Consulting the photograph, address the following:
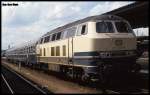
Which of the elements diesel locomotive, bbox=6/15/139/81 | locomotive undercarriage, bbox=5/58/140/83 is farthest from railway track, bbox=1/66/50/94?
locomotive undercarriage, bbox=5/58/140/83

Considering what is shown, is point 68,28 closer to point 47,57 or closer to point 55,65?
point 55,65

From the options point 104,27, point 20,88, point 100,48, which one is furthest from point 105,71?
point 20,88

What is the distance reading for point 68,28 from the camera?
2172 cm

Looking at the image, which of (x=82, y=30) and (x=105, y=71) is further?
(x=82, y=30)

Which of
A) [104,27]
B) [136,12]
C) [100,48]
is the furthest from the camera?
[136,12]

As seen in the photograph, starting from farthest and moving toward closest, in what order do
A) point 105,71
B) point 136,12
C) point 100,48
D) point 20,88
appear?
point 136,12 < point 20,88 < point 100,48 < point 105,71

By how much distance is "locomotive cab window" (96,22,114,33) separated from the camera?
1806 cm

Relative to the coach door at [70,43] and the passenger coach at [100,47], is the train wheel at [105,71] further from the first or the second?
the coach door at [70,43]

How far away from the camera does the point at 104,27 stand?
59.8 ft

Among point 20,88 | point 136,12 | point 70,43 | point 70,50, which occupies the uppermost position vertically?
point 136,12

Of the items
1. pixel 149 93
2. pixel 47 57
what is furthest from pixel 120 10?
pixel 149 93

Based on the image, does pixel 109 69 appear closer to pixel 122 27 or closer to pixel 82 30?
pixel 122 27

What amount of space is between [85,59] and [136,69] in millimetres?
2306

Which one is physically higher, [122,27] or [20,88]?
[122,27]
